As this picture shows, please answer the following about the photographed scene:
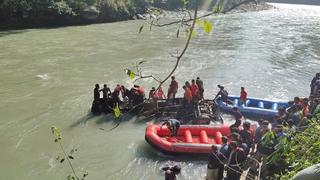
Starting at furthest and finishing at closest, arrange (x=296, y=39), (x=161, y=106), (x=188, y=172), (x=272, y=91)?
(x=296, y=39), (x=272, y=91), (x=161, y=106), (x=188, y=172)

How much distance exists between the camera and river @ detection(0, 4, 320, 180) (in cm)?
1182

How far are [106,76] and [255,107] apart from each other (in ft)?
28.9

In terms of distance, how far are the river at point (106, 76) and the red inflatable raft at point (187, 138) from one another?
1.02 feet

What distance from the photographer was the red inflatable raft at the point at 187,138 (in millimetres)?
11531

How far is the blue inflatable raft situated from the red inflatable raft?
8.86ft

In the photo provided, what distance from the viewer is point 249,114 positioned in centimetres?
1511

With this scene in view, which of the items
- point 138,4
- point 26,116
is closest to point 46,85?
point 26,116

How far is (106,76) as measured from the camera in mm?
21578

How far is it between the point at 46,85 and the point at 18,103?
2874mm

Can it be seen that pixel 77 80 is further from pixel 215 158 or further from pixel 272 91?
pixel 215 158

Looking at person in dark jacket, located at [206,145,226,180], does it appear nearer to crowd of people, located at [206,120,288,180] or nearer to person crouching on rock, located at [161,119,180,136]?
crowd of people, located at [206,120,288,180]

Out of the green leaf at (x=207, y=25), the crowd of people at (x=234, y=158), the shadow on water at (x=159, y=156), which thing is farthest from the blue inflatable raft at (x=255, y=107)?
the green leaf at (x=207, y=25)

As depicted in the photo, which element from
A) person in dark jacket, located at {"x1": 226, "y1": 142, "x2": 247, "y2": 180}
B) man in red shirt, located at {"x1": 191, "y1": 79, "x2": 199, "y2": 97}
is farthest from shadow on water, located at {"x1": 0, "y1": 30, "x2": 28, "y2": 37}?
person in dark jacket, located at {"x1": 226, "y1": 142, "x2": 247, "y2": 180}

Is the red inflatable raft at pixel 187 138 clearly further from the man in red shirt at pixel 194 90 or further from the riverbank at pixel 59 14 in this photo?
the riverbank at pixel 59 14
